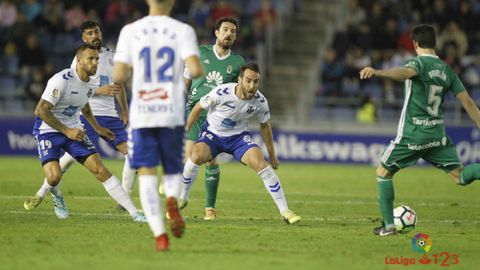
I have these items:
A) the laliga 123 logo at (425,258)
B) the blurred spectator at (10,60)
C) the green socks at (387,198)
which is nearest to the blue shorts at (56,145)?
the green socks at (387,198)

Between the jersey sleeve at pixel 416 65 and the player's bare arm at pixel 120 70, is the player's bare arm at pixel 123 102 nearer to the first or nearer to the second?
the player's bare arm at pixel 120 70

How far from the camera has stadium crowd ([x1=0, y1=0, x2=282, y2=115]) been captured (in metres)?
25.9

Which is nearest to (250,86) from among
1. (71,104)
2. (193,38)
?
(71,104)

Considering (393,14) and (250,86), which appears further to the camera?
(393,14)

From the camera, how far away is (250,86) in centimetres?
1213

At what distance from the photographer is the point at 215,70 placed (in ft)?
44.6

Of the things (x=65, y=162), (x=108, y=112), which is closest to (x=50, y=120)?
(x=65, y=162)

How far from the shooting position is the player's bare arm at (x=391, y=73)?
999cm

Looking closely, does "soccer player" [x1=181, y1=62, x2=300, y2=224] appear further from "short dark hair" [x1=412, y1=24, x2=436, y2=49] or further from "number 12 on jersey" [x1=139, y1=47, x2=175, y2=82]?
"number 12 on jersey" [x1=139, y1=47, x2=175, y2=82]

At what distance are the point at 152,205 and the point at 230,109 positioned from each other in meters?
3.56

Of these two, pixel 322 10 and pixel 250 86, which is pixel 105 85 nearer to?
pixel 250 86

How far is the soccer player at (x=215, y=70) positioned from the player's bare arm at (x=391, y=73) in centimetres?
339

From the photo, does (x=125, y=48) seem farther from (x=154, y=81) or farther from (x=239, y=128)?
(x=239, y=128)

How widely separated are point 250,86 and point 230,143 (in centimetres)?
92
